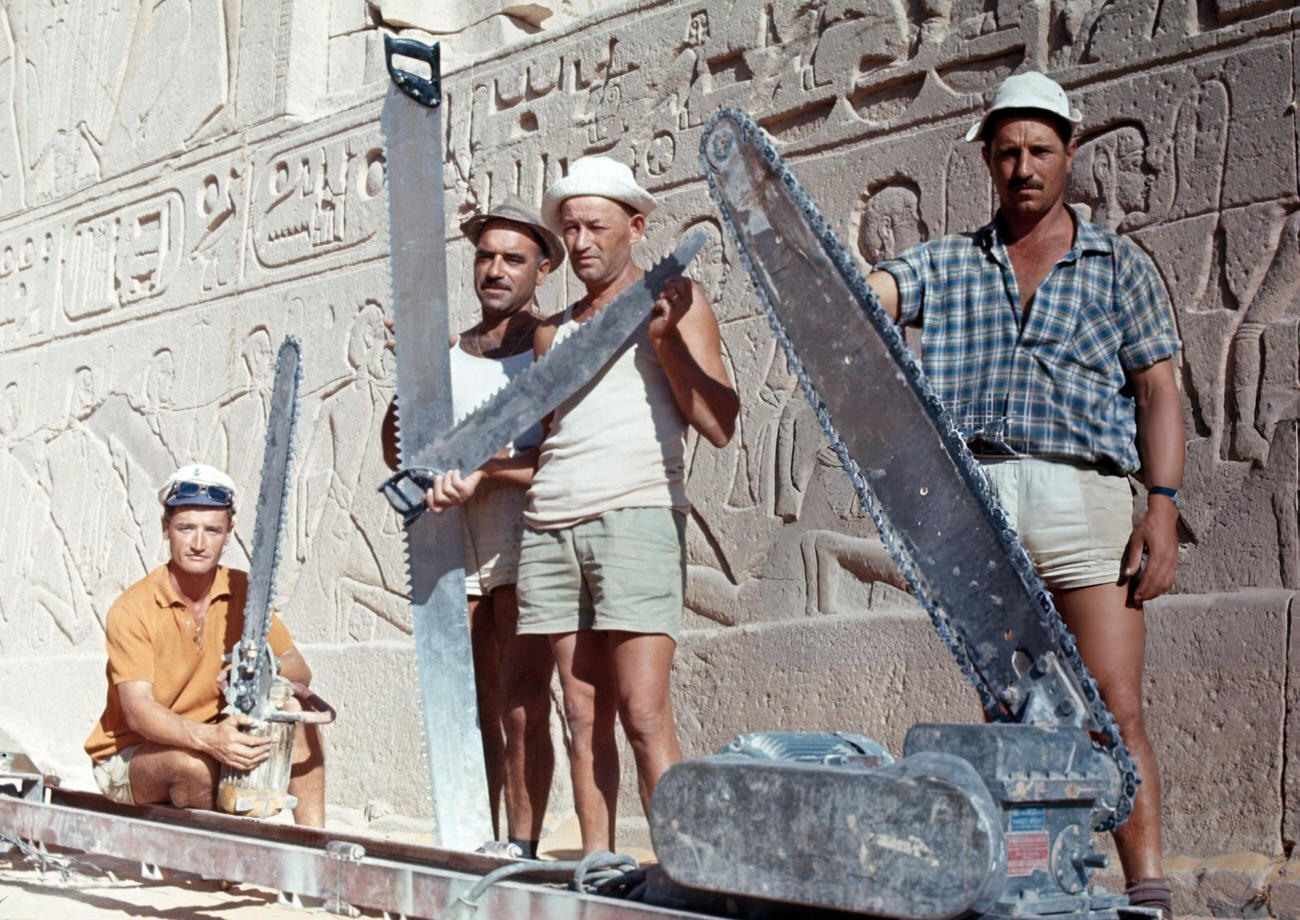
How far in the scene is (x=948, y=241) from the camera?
118 inches

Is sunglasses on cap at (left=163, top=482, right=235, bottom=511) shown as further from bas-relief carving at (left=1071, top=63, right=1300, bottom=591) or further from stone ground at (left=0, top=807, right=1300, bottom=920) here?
bas-relief carving at (left=1071, top=63, right=1300, bottom=591)

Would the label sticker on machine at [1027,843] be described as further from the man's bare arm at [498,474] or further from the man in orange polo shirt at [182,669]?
the man in orange polo shirt at [182,669]

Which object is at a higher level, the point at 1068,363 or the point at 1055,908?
the point at 1068,363

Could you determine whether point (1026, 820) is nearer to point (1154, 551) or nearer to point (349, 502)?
point (1154, 551)

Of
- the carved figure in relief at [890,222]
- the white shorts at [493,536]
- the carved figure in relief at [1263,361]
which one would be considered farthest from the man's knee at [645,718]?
the carved figure in relief at [890,222]

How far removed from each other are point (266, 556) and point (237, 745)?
49cm

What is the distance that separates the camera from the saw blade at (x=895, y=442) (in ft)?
7.58

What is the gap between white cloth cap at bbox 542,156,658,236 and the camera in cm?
345

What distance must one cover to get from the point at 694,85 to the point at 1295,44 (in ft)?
7.35

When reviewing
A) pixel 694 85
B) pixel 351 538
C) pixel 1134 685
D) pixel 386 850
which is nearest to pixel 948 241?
pixel 1134 685

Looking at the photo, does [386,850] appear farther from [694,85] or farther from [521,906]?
[694,85]

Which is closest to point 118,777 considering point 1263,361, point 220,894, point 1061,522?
point 220,894

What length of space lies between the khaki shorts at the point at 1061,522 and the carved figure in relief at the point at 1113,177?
6.04 feet

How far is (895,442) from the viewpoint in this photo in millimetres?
2484
